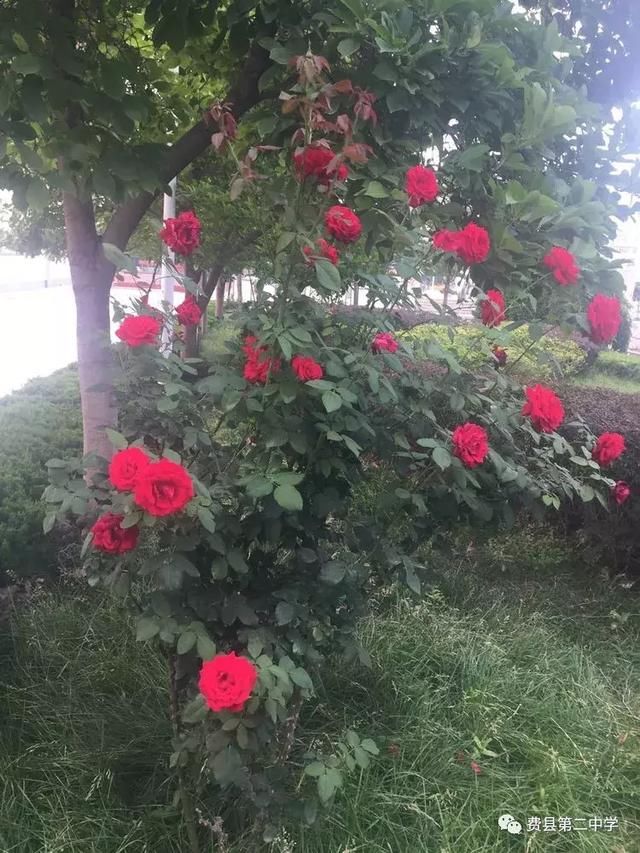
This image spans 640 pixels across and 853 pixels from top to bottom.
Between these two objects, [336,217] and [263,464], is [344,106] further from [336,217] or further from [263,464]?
[263,464]

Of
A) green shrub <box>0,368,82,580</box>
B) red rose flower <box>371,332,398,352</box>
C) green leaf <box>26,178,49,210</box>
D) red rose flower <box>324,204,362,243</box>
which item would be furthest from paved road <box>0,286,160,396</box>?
red rose flower <box>324,204,362,243</box>

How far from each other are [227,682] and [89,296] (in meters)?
2.09

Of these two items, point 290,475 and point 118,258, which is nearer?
point 290,475

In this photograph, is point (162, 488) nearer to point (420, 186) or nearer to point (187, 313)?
point (187, 313)

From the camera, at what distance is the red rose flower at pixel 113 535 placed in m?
1.43

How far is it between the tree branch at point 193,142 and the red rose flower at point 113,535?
4.50ft

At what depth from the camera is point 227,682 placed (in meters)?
1.32

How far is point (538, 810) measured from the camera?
2.01 m

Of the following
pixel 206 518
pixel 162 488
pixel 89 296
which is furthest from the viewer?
pixel 89 296

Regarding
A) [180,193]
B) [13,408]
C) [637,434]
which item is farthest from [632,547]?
[180,193]

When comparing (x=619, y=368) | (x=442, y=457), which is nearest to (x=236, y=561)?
(x=442, y=457)

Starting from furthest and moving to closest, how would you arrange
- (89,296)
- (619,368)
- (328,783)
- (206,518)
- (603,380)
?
1. (619,368)
2. (603,380)
3. (89,296)
4. (328,783)
5. (206,518)

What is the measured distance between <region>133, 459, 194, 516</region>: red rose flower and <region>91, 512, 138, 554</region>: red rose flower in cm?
23

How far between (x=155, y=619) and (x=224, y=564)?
8.0 inches
